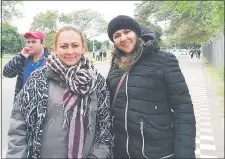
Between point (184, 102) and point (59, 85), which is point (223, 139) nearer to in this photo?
point (184, 102)

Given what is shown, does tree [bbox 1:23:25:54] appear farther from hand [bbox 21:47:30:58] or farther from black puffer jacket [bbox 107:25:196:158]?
black puffer jacket [bbox 107:25:196:158]

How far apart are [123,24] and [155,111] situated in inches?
21.6

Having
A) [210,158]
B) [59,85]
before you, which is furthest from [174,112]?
[210,158]

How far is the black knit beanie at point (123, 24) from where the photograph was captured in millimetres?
2240

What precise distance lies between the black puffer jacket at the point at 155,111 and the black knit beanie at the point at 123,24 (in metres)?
0.16

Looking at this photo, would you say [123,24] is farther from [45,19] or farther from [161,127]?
[45,19]

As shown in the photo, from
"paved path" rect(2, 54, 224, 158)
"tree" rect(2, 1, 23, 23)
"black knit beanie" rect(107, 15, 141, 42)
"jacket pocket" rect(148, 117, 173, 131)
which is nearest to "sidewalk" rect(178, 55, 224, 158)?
"paved path" rect(2, 54, 224, 158)

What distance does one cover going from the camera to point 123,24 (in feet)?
7.36

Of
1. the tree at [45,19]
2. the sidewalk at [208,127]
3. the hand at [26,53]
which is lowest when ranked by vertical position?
the sidewalk at [208,127]

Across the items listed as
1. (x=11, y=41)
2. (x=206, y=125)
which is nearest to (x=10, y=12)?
(x=11, y=41)

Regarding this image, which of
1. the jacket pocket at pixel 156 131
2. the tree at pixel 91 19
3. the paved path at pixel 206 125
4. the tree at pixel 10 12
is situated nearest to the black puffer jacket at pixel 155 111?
the jacket pocket at pixel 156 131

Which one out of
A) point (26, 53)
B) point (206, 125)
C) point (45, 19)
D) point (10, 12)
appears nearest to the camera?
point (26, 53)

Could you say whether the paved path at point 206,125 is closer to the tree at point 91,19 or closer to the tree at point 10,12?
Answer: the tree at point 10,12

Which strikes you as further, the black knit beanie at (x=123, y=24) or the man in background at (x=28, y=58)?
the man in background at (x=28, y=58)
